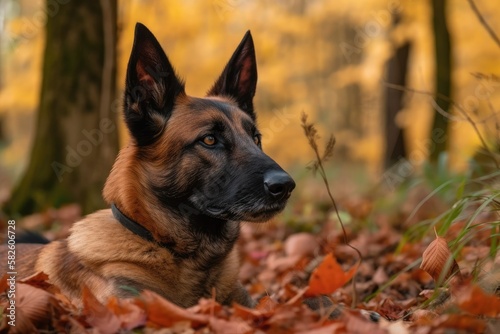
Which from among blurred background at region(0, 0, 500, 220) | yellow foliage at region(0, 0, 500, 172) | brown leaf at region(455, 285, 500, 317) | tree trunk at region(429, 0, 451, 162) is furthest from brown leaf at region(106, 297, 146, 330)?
tree trunk at region(429, 0, 451, 162)

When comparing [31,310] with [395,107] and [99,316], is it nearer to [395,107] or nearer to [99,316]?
[99,316]

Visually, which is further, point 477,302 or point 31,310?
point 31,310

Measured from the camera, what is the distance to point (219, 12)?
1070cm

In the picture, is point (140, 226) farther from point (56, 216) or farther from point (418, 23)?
point (418, 23)

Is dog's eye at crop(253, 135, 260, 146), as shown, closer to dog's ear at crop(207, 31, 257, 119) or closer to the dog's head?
the dog's head

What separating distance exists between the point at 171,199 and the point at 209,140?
16.6 inches

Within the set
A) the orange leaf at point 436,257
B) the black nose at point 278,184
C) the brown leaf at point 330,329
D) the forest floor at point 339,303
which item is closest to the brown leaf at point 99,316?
the forest floor at point 339,303

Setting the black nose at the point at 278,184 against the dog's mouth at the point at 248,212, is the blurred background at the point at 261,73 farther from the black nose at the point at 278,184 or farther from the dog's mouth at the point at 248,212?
the black nose at the point at 278,184

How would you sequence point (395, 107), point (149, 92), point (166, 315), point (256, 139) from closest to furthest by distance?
1. point (166, 315)
2. point (149, 92)
3. point (256, 139)
4. point (395, 107)

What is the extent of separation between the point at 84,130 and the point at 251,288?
3693 mm

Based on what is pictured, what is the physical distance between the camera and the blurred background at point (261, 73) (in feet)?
24.0

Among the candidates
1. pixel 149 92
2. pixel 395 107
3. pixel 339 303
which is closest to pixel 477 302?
pixel 339 303

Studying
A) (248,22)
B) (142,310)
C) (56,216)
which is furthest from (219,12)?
(142,310)

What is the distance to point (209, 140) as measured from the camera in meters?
3.57
